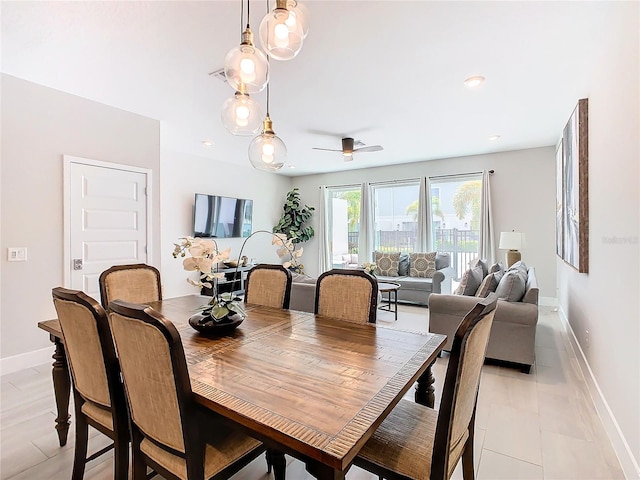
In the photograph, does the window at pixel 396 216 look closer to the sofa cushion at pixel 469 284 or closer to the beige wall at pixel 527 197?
the beige wall at pixel 527 197

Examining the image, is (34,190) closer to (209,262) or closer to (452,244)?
(209,262)

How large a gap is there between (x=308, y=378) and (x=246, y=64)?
5.02 ft

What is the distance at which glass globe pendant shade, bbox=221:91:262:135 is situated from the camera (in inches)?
77.0

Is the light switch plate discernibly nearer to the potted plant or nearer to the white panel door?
the white panel door

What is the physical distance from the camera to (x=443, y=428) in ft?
3.47

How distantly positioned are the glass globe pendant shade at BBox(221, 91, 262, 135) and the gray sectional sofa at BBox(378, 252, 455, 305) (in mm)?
4183

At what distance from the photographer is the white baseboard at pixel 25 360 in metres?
2.89

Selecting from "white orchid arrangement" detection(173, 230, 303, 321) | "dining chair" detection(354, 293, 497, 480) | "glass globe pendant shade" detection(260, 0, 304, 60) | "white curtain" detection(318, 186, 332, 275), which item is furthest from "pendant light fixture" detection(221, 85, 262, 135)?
"white curtain" detection(318, 186, 332, 275)

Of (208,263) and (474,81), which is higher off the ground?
(474,81)

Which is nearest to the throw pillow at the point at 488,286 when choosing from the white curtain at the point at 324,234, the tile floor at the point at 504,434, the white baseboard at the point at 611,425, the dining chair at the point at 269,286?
the tile floor at the point at 504,434

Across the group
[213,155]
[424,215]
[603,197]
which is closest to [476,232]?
[424,215]

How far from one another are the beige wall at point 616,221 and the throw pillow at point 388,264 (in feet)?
11.9

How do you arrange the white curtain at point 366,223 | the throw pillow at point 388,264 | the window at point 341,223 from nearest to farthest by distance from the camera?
the throw pillow at point 388,264
the white curtain at point 366,223
the window at point 341,223

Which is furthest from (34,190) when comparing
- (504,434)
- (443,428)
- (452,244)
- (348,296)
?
(452,244)
